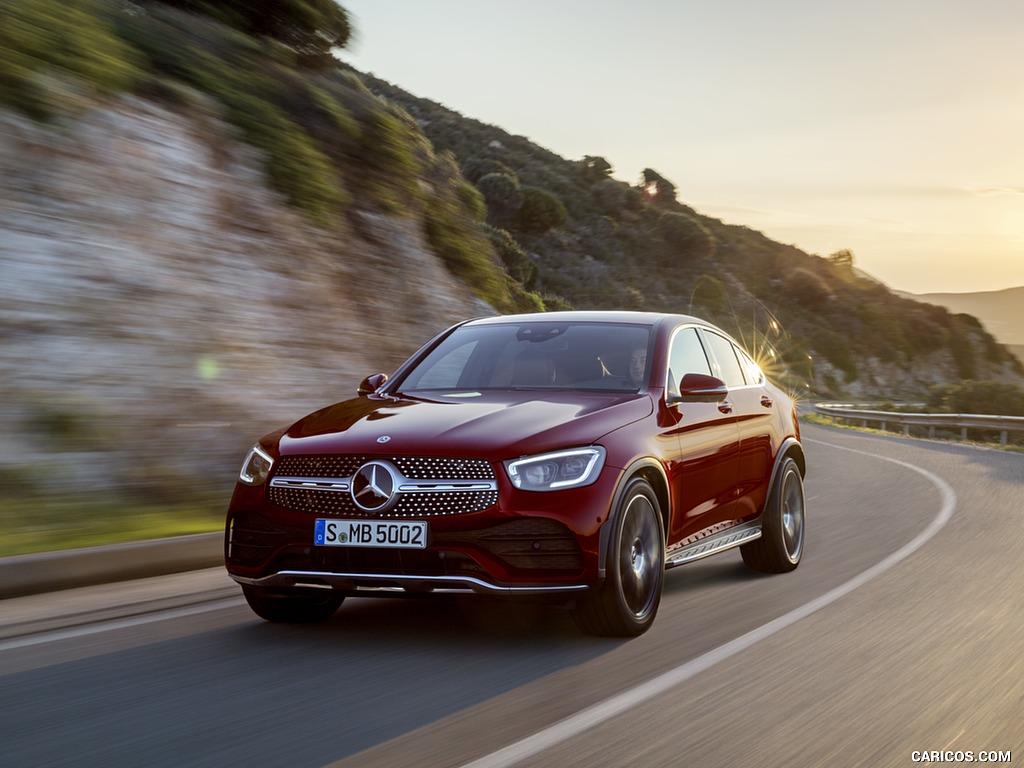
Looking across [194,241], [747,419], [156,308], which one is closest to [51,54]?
[194,241]

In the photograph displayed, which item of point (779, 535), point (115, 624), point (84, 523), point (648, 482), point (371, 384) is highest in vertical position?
point (371, 384)

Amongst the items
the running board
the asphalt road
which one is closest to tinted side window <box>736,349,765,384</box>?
the running board

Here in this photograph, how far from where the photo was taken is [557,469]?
18.7 ft

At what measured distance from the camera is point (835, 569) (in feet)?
27.7

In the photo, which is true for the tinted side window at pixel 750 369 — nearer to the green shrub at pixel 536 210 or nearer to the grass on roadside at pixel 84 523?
the grass on roadside at pixel 84 523

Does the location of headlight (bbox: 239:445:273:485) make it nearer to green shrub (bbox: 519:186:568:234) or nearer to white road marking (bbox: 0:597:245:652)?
white road marking (bbox: 0:597:245:652)

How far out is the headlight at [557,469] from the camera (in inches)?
220

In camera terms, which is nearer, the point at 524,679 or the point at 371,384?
the point at 524,679

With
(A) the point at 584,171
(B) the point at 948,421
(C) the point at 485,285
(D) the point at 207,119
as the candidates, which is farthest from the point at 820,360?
(D) the point at 207,119

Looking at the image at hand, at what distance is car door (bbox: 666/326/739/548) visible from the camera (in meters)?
6.71

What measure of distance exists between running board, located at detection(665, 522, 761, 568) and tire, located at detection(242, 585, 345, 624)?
5.72ft

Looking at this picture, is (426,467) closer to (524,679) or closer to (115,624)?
(524,679)

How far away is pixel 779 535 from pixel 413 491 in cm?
345

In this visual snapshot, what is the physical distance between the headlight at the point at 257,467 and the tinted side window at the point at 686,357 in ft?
7.36
